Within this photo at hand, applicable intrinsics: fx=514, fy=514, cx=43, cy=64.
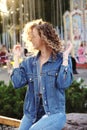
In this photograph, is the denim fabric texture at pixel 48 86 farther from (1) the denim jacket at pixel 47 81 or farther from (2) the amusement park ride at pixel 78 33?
(2) the amusement park ride at pixel 78 33

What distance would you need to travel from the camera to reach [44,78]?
3.95m

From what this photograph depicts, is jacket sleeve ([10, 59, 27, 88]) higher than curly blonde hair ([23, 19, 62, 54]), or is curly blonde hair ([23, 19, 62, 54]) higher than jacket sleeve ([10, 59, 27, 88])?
curly blonde hair ([23, 19, 62, 54])

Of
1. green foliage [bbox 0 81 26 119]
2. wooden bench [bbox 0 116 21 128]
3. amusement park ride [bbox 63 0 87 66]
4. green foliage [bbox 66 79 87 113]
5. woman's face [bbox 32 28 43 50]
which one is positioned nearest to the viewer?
woman's face [bbox 32 28 43 50]

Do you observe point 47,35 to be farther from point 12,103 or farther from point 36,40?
point 12,103

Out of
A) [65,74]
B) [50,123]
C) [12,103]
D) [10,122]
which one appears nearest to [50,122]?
[50,123]

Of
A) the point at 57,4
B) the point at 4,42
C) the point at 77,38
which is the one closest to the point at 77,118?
the point at 77,38

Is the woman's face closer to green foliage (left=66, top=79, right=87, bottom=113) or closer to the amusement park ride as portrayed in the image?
green foliage (left=66, top=79, right=87, bottom=113)

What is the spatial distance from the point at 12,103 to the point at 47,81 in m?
4.38

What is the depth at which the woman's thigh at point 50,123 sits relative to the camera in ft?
12.6

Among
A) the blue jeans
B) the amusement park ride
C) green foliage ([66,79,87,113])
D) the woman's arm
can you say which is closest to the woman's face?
the woman's arm

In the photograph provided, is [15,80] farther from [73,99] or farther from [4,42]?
[4,42]

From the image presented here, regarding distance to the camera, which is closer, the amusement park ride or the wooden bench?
the wooden bench

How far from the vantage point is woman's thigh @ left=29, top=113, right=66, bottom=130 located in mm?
3852

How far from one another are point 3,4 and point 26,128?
2654cm
